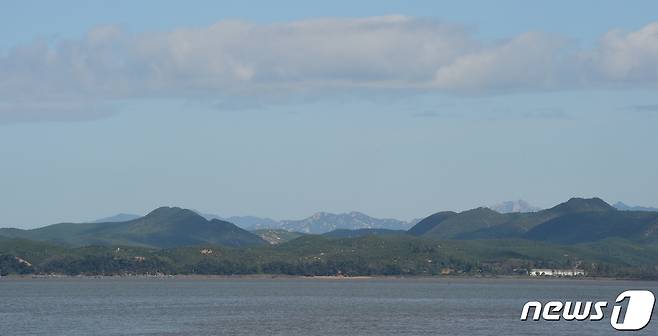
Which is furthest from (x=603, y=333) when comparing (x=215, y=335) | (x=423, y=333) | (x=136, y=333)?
(x=136, y=333)

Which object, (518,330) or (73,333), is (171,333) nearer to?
(73,333)

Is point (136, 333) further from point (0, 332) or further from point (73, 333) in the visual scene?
point (0, 332)

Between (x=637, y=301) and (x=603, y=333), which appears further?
(x=603, y=333)

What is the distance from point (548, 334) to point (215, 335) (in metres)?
51.4

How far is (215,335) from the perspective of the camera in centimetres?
18800

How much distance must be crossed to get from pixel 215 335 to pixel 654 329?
71.1 m

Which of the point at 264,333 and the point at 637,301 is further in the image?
the point at 264,333

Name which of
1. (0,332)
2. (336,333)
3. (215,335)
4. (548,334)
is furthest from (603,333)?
(0,332)

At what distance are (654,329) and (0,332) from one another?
104 m

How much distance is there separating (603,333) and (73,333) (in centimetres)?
8213

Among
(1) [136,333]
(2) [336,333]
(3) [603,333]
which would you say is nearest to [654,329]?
(3) [603,333]

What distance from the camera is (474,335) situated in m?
190

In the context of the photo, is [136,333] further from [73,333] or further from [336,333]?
[336,333]

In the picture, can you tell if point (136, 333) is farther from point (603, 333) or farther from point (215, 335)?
point (603, 333)
